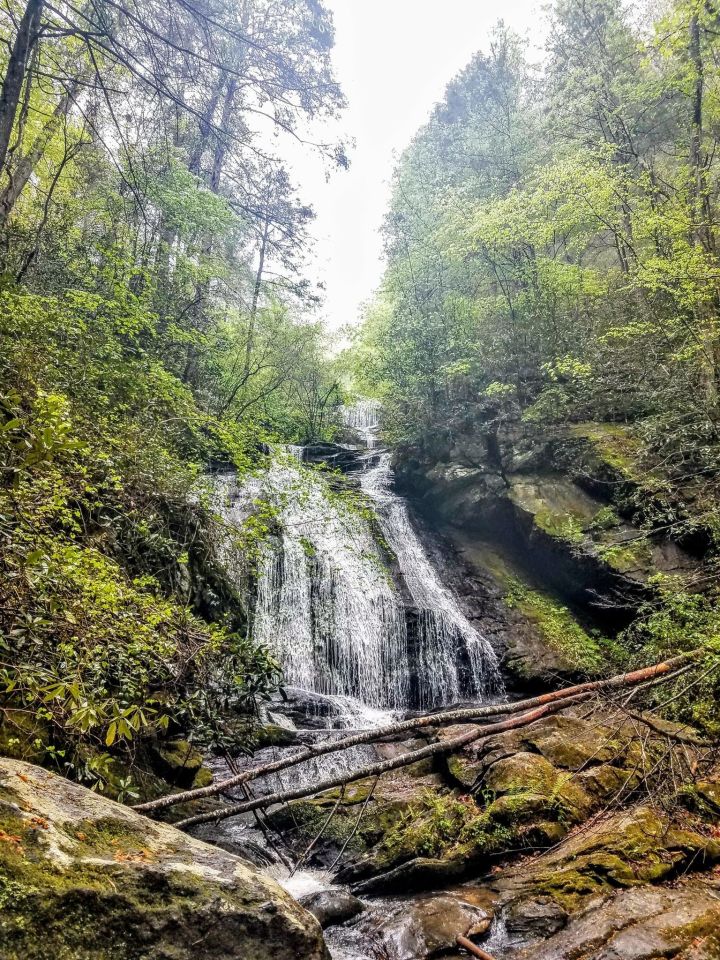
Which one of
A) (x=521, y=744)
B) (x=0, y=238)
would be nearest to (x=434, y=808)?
(x=521, y=744)

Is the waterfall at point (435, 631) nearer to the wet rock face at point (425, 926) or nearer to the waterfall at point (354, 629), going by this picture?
the waterfall at point (354, 629)

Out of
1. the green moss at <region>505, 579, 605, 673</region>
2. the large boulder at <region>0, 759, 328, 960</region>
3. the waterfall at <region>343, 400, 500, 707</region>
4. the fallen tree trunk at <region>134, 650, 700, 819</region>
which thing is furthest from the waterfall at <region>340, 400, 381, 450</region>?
the large boulder at <region>0, 759, 328, 960</region>

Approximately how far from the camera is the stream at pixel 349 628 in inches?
348

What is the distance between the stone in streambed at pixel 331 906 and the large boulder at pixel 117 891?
7.82ft

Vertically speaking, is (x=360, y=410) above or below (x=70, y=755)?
above

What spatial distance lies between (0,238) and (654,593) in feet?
45.7

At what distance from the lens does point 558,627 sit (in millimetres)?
12281

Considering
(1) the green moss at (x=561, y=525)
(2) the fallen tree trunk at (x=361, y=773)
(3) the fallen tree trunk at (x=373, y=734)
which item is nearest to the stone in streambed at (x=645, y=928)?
(2) the fallen tree trunk at (x=361, y=773)

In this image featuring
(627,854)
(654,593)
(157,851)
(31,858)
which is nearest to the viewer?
(31,858)

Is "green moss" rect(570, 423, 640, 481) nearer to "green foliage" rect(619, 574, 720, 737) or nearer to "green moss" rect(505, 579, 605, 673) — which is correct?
"green foliage" rect(619, 574, 720, 737)

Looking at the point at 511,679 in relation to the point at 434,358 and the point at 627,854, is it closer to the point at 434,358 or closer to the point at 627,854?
the point at 627,854

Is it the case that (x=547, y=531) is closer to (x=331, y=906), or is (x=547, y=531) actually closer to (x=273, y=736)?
(x=273, y=736)

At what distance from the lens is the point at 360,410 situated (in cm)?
→ 2539

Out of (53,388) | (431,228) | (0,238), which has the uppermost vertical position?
(431,228)
